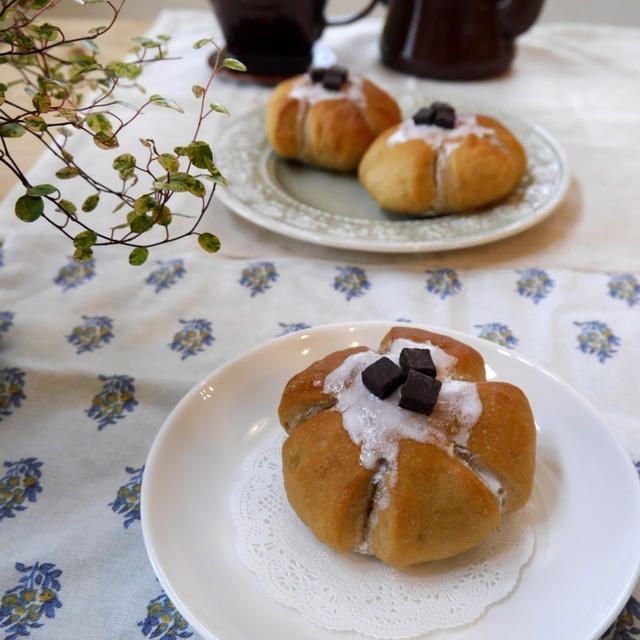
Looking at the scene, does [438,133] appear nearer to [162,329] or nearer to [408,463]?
[162,329]

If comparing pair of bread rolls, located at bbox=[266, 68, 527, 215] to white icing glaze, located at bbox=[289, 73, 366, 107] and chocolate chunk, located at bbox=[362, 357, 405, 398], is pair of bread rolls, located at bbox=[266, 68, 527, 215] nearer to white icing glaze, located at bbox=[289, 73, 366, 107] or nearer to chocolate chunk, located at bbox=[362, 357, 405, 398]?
white icing glaze, located at bbox=[289, 73, 366, 107]

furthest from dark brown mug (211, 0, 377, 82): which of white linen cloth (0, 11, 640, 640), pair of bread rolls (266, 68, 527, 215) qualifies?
white linen cloth (0, 11, 640, 640)

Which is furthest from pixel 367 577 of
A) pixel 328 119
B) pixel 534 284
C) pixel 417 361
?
pixel 328 119

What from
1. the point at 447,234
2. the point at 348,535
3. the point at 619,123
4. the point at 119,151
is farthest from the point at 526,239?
the point at 119,151

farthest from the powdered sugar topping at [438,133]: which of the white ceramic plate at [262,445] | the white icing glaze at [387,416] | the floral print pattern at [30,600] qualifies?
the floral print pattern at [30,600]

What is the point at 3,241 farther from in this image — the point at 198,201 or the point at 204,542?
the point at 204,542

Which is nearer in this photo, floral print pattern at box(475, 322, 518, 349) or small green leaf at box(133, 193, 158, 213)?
small green leaf at box(133, 193, 158, 213)

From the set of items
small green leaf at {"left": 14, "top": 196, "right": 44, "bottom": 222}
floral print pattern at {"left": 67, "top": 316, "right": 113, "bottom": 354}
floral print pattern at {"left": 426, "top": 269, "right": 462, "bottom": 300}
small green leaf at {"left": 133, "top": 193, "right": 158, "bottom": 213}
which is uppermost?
small green leaf at {"left": 14, "top": 196, "right": 44, "bottom": 222}

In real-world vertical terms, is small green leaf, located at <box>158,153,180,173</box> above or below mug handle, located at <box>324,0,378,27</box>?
above
